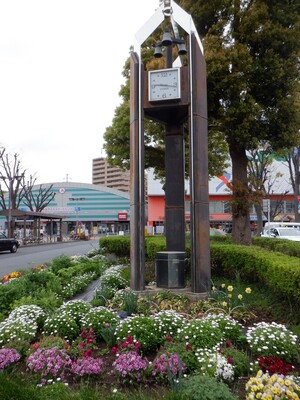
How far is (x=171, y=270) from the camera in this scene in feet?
22.2

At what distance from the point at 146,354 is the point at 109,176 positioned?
139577 millimetres

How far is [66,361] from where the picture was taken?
3670 mm

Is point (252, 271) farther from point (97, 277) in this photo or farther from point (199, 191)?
point (97, 277)

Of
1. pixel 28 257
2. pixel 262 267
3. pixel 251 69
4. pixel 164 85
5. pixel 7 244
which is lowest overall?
pixel 28 257

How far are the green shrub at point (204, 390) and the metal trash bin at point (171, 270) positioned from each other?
3704 millimetres

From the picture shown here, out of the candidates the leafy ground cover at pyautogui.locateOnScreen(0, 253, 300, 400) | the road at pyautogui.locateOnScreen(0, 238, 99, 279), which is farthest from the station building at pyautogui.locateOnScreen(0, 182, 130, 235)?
the leafy ground cover at pyautogui.locateOnScreen(0, 253, 300, 400)

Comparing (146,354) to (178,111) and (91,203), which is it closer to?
(178,111)

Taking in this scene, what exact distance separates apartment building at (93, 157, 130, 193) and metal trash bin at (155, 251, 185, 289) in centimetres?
12474

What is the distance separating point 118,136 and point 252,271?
354 inches

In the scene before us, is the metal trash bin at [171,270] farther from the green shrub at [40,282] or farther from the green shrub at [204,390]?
the green shrub at [204,390]

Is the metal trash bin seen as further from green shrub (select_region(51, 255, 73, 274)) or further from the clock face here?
green shrub (select_region(51, 255, 73, 274))

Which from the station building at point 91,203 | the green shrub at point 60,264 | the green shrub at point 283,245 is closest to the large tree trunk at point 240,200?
the green shrub at point 283,245

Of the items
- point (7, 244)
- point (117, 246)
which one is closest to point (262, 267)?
point (117, 246)

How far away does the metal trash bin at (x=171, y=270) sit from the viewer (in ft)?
22.1
